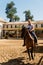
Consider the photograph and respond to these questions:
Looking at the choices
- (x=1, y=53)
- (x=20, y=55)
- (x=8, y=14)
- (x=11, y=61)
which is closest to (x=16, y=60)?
(x=11, y=61)

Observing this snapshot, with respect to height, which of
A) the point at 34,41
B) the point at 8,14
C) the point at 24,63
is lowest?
the point at 24,63

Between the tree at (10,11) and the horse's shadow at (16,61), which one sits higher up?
the tree at (10,11)

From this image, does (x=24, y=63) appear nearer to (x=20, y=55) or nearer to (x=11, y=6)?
(x=20, y=55)

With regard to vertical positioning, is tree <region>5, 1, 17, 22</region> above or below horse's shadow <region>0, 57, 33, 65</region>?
above

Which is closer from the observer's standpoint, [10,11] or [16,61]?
[16,61]

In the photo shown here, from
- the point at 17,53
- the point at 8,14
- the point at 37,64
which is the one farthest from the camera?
the point at 8,14

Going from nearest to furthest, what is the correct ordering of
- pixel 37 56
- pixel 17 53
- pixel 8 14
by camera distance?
pixel 37 56 < pixel 17 53 < pixel 8 14

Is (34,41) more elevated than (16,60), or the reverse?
(34,41)

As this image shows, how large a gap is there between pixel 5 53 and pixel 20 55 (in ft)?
3.65

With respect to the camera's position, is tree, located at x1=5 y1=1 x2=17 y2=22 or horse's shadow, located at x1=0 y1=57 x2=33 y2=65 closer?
horse's shadow, located at x1=0 y1=57 x2=33 y2=65

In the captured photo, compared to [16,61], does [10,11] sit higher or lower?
higher

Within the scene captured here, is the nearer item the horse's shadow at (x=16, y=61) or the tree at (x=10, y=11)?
the horse's shadow at (x=16, y=61)

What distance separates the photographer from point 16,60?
11070mm

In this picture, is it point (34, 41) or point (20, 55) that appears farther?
point (20, 55)
